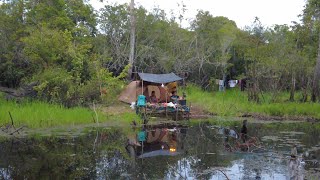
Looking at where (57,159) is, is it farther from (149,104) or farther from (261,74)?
(261,74)

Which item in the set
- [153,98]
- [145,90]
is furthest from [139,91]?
[153,98]

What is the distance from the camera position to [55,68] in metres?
16.5

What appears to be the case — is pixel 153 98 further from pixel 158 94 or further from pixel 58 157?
pixel 58 157

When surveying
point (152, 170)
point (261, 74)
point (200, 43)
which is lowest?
point (152, 170)

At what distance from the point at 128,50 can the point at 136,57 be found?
1.03m

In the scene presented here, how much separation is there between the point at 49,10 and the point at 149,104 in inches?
376

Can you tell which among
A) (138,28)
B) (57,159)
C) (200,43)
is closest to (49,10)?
(138,28)

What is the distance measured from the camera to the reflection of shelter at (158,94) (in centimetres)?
1678

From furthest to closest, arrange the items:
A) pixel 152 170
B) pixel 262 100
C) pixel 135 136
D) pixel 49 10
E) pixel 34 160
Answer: pixel 49 10
pixel 262 100
pixel 135 136
pixel 34 160
pixel 152 170

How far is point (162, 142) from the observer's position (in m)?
11.8

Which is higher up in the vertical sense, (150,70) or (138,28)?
(138,28)

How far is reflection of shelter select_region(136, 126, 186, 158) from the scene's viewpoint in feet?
33.6

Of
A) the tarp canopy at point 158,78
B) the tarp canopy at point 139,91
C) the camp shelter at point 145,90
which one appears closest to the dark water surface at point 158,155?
the tarp canopy at point 158,78

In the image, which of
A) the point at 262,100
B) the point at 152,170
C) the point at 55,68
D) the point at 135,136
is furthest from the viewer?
the point at 262,100
